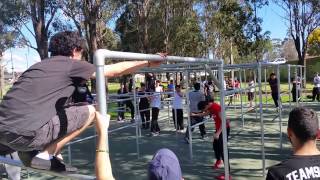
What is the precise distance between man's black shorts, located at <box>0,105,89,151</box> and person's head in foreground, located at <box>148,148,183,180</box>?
0.51 meters

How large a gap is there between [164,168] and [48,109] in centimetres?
74

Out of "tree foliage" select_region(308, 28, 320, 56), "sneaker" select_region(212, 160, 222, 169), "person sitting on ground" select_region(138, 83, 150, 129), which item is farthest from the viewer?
"tree foliage" select_region(308, 28, 320, 56)

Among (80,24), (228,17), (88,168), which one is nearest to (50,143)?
(88,168)

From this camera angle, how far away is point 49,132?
7.65 ft

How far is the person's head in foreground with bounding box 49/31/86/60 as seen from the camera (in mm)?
2518

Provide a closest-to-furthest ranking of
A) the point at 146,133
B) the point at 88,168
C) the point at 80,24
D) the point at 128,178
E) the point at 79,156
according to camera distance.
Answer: the point at 128,178 → the point at 88,168 → the point at 79,156 → the point at 146,133 → the point at 80,24

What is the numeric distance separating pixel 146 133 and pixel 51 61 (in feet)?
36.1

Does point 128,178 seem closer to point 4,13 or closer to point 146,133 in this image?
point 146,133

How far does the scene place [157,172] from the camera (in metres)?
2.64

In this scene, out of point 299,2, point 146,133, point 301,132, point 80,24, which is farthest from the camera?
point 299,2

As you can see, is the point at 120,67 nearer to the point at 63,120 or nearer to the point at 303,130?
the point at 63,120

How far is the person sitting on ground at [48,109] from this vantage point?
227 cm

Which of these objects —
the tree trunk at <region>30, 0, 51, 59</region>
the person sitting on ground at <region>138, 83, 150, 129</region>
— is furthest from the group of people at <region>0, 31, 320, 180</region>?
the tree trunk at <region>30, 0, 51, 59</region>

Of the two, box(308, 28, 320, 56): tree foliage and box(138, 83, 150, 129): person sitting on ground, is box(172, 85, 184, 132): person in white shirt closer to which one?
box(138, 83, 150, 129): person sitting on ground
